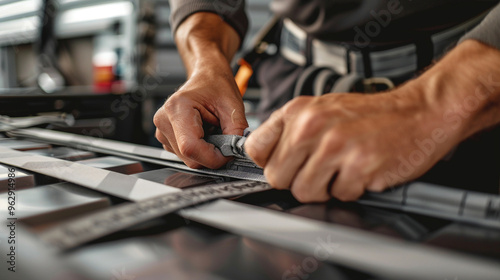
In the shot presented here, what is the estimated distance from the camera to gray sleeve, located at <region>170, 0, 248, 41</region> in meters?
1.12

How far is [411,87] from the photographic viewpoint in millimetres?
480

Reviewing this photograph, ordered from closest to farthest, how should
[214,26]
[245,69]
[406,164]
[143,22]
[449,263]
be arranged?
1. [449,263]
2. [406,164]
3. [214,26]
4. [245,69]
5. [143,22]

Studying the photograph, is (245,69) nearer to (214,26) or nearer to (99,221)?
(214,26)

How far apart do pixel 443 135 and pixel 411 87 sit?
0.08 m

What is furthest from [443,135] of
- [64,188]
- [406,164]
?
[64,188]

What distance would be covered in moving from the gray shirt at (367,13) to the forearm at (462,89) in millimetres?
347

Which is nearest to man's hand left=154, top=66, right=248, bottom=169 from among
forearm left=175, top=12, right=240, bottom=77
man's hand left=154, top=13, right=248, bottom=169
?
man's hand left=154, top=13, right=248, bottom=169

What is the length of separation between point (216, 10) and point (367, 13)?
49cm

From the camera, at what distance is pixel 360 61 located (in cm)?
106

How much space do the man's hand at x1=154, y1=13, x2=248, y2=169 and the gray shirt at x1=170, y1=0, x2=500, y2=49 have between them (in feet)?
0.64

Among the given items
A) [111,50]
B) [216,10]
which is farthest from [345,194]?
[111,50]

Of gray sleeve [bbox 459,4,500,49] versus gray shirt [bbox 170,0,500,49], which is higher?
gray shirt [bbox 170,0,500,49]

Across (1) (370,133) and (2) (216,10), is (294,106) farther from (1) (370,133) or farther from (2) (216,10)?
(2) (216,10)

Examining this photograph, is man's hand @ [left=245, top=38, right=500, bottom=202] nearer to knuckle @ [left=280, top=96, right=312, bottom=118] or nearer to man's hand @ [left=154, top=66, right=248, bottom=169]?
knuckle @ [left=280, top=96, right=312, bottom=118]
